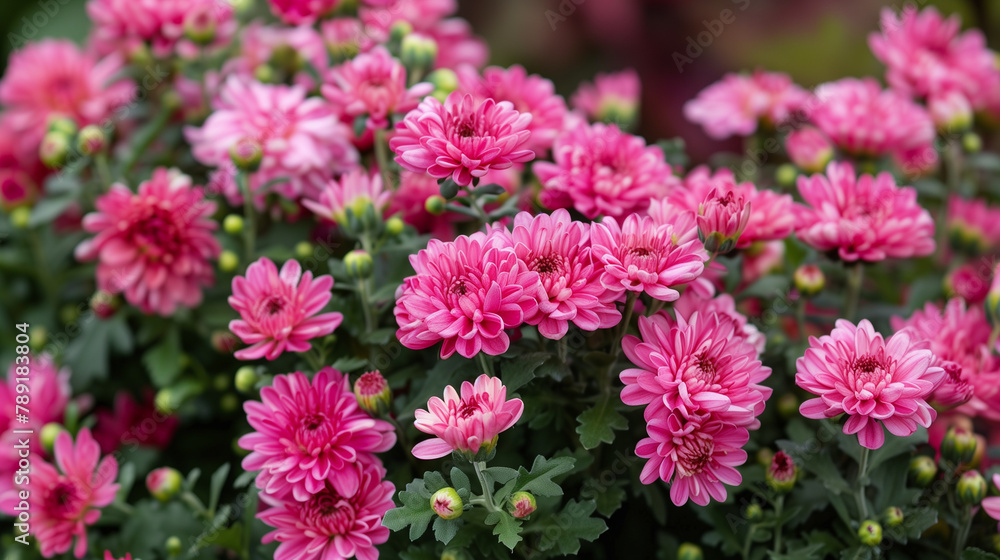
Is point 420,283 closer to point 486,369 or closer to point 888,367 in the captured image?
point 486,369

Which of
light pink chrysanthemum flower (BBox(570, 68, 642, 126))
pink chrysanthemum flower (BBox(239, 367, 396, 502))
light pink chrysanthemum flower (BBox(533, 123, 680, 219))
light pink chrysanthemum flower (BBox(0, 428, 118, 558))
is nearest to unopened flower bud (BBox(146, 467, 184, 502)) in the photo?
light pink chrysanthemum flower (BBox(0, 428, 118, 558))

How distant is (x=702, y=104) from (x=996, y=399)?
0.66m

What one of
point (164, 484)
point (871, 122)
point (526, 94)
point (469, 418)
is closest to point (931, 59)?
point (871, 122)

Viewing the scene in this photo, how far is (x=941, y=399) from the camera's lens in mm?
794

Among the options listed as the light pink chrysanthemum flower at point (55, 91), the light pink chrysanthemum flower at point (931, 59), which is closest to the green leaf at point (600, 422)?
the light pink chrysanthemum flower at point (931, 59)

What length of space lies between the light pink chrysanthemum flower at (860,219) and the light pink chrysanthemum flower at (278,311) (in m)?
0.55

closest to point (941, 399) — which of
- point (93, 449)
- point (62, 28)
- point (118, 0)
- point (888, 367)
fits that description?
point (888, 367)

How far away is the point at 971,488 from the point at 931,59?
78 centimetres

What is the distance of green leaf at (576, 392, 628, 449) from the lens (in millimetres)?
736

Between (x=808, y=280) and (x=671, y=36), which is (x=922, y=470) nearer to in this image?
(x=808, y=280)

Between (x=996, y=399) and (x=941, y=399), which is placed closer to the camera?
(x=941, y=399)

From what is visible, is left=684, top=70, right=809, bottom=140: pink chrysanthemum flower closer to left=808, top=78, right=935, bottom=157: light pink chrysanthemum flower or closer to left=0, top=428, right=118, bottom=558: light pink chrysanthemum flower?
left=808, top=78, right=935, bottom=157: light pink chrysanthemum flower

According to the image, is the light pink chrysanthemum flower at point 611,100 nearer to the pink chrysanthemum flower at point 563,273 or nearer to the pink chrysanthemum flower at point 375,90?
the pink chrysanthemum flower at point 375,90

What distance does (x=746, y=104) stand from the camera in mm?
1306
